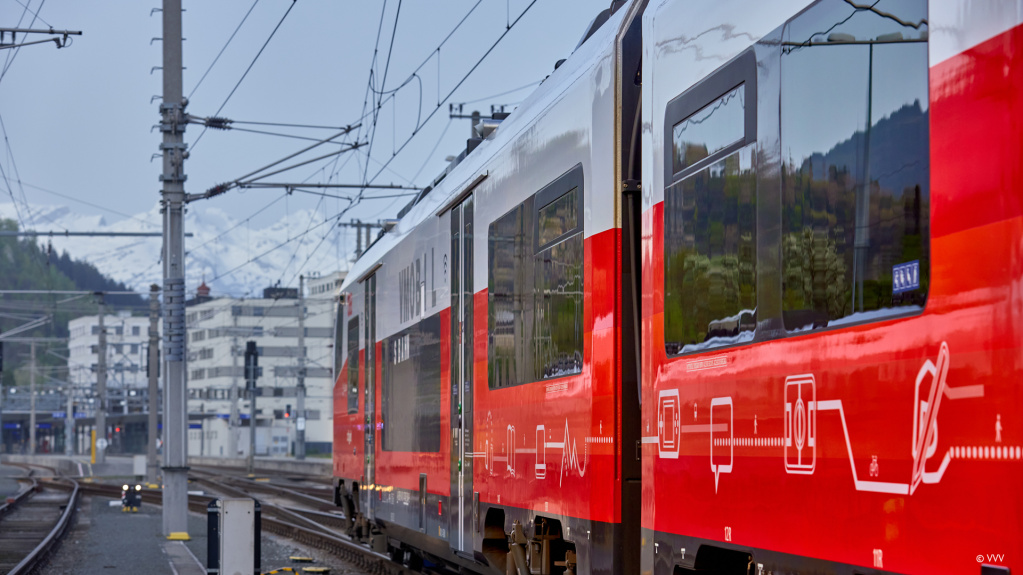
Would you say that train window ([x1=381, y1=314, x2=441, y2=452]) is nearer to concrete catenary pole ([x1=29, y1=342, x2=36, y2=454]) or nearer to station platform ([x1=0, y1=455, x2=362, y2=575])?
station platform ([x1=0, y1=455, x2=362, y2=575])

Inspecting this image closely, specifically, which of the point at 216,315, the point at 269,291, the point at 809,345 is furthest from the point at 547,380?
the point at 216,315

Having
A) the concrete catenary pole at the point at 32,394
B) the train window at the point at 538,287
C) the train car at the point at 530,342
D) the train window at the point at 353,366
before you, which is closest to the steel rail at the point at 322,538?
the train window at the point at 353,366

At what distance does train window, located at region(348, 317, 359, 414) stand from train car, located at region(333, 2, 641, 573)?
2675mm

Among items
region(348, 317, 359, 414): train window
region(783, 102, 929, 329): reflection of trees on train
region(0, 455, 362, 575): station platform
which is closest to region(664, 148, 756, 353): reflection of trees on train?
region(783, 102, 929, 329): reflection of trees on train

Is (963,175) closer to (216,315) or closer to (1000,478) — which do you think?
(1000,478)

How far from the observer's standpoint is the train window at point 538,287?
24.3 ft

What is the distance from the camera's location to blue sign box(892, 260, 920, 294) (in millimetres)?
3865

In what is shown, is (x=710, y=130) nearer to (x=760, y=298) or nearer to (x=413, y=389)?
(x=760, y=298)

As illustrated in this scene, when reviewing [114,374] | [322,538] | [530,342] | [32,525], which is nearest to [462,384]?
[530,342]

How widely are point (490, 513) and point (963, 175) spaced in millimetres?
6139

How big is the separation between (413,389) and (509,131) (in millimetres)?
3734

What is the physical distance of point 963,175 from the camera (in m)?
3.64

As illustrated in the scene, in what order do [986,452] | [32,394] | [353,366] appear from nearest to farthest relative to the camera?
[986,452]
[353,366]
[32,394]

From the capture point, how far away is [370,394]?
50.3 ft
